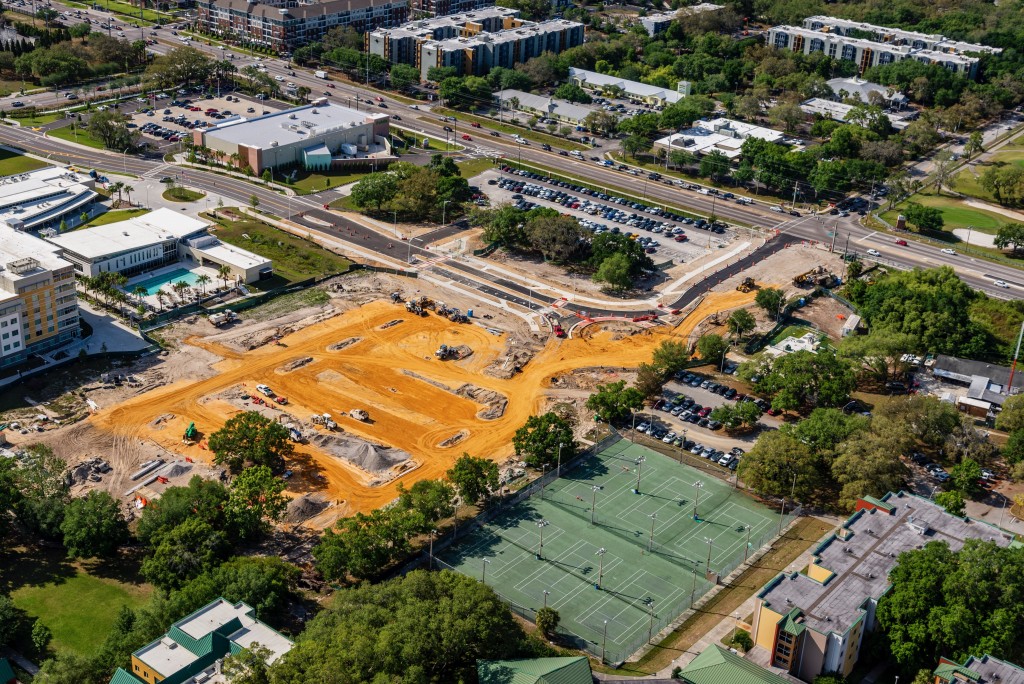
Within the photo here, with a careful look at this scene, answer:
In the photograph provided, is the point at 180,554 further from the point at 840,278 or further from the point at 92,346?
the point at 840,278

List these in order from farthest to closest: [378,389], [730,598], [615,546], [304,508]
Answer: [378,389] → [304,508] → [615,546] → [730,598]

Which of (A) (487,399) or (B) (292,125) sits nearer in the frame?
(A) (487,399)

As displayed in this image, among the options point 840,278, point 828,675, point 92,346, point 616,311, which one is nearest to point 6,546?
point 92,346

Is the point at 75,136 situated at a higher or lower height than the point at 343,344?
higher

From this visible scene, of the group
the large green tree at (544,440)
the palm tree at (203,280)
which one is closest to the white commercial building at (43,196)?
the palm tree at (203,280)

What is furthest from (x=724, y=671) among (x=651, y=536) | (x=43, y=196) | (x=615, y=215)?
(x=43, y=196)

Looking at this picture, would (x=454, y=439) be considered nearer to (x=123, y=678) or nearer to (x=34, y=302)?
(x=123, y=678)

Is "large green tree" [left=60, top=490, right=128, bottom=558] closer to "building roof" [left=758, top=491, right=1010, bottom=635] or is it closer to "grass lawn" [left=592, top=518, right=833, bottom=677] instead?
"grass lawn" [left=592, top=518, right=833, bottom=677]
